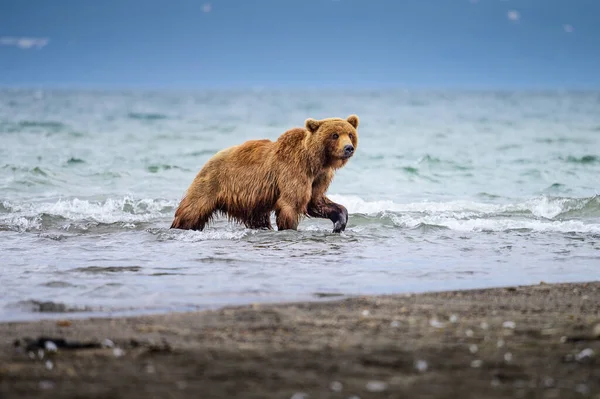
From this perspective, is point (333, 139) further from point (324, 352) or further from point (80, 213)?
point (324, 352)

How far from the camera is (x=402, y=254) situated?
8578mm

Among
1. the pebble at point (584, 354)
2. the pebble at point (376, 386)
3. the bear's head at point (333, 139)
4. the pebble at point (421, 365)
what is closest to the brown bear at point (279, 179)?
the bear's head at point (333, 139)

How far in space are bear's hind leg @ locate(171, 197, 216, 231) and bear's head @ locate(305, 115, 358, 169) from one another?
1374 mm

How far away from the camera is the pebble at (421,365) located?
4.21m

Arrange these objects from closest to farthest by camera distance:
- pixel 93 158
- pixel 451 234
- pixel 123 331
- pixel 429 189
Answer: pixel 123 331 → pixel 451 234 → pixel 429 189 → pixel 93 158

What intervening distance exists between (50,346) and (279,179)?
17.0 feet

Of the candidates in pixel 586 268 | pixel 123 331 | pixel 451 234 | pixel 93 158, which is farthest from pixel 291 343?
Result: pixel 93 158

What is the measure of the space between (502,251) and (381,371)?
15.6ft

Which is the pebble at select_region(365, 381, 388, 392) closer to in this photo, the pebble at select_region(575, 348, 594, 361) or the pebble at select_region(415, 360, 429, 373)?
the pebble at select_region(415, 360, 429, 373)

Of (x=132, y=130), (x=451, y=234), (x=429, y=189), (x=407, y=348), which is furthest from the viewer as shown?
(x=132, y=130)

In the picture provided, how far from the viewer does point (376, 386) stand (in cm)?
395

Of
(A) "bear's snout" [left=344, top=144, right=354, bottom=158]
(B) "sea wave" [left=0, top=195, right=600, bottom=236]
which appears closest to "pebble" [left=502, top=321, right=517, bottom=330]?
(A) "bear's snout" [left=344, top=144, right=354, bottom=158]

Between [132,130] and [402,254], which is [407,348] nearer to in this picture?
[402,254]

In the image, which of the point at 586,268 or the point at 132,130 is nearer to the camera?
the point at 586,268
